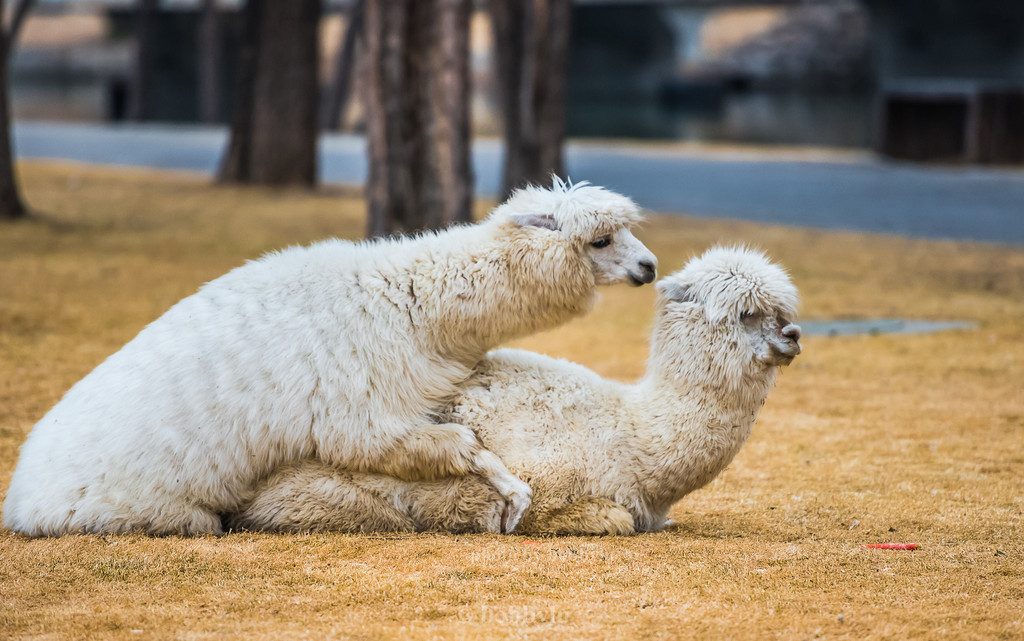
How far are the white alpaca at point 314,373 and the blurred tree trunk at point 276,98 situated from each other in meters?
15.0

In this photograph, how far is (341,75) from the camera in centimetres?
2703

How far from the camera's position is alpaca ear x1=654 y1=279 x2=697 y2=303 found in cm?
432

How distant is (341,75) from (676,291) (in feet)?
78.2

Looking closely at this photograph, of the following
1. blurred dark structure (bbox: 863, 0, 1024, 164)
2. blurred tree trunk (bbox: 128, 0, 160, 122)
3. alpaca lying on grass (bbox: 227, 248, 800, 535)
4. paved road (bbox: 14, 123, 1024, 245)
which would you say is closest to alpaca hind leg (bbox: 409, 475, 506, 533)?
alpaca lying on grass (bbox: 227, 248, 800, 535)

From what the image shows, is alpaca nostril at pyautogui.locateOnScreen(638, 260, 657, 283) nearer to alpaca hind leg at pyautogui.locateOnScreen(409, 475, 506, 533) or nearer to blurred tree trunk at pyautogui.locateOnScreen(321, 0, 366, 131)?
alpaca hind leg at pyautogui.locateOnScreen(409, 475, 506, 533)

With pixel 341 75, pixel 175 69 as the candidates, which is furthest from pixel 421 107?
pixel 175 69

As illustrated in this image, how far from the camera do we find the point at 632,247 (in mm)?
4145

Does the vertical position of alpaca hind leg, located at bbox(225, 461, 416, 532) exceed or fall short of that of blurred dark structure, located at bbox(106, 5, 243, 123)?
it falls short

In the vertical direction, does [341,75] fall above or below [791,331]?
above

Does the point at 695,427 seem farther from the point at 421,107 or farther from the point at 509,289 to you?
the point at 421,107

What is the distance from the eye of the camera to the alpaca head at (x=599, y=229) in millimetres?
4102

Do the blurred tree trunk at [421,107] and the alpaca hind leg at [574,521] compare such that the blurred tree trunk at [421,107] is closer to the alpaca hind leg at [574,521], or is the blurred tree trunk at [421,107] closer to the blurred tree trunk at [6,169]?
the blurred tree trunk at [6,169]

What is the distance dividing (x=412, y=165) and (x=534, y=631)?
27.6 feet

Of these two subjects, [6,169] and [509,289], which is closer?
[509,289]
